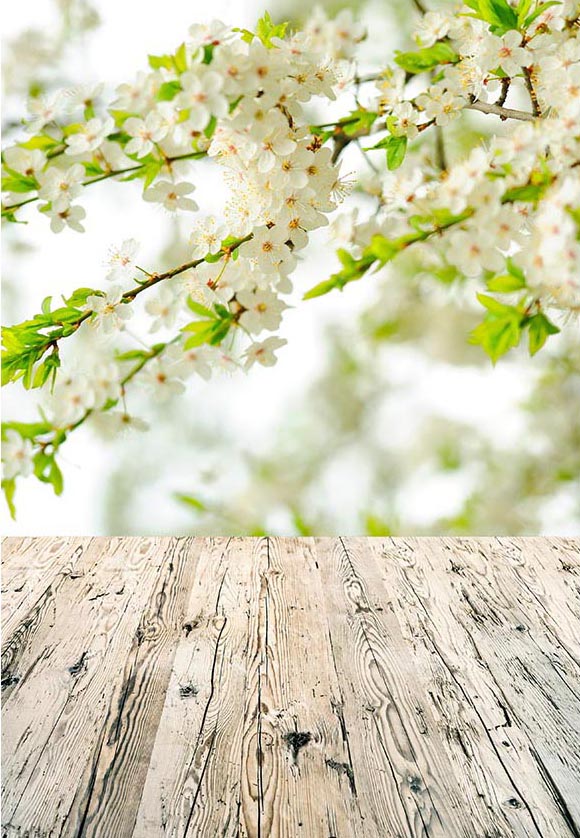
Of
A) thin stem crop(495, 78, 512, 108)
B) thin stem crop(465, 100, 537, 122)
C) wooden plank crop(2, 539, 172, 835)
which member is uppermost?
thin stem crop(495, 78, 512, 108)

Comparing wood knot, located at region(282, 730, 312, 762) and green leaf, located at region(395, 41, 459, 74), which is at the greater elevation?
green leaf, located at region(395, 41, 459, 74)

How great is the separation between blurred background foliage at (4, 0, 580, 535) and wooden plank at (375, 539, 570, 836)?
52 cm

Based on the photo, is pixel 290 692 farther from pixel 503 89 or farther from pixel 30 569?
pixel 503 89

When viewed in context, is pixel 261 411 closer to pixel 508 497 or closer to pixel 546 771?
pixel 508 497

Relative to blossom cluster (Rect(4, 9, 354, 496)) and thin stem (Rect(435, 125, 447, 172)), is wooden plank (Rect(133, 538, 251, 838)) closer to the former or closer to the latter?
blossom cluster (Rect(4, 9, 354, 496))

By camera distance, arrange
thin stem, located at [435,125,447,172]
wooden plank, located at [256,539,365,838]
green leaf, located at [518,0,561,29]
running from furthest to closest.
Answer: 1. thin stem, located at [435,125,447,172]
2. wooden plank, located at [256,539,365,838]
3. green leaf, located at [518,0,561,29]

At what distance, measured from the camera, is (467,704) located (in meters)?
1.56

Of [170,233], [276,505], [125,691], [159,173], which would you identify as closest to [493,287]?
[159,173]

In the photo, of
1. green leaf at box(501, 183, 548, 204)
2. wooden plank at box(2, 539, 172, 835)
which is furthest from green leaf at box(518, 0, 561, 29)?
wooden plank at box(2, 539, 172, 835)

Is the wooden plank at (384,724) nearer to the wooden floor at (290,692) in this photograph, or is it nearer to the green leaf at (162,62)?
the wooden floor at (290,692)

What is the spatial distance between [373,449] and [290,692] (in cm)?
126

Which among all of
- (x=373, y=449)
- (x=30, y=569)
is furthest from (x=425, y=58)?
(x=373, y=449)

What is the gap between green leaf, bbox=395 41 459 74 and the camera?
83 centimetres

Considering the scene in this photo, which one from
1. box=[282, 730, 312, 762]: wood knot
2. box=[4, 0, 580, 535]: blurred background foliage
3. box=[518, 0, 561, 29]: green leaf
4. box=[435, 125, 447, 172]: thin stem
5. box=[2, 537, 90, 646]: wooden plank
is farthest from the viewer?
box=[4, 0, 580, 535]: blurred background foliage
